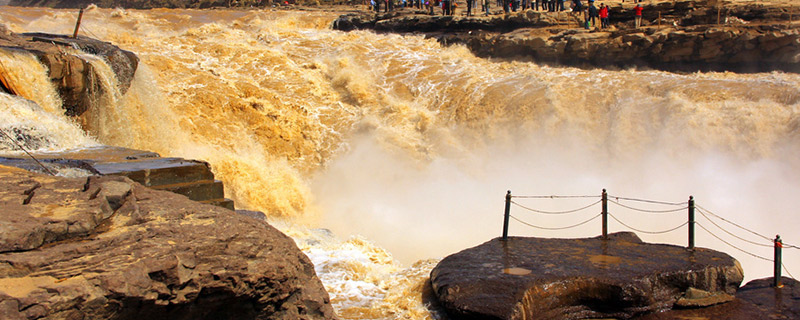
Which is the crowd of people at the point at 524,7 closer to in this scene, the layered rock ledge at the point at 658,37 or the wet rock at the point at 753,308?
the layered rock ledge at the point at 658,37

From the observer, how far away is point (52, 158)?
25.3 ft

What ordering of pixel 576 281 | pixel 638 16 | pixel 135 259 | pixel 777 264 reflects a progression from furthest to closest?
1. pixel 638 16
2. pixel 777 264
3. pixel 576 281
4. pixel 135 259

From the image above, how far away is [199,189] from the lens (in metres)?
8.02

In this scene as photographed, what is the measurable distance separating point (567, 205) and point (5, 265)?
10.4m

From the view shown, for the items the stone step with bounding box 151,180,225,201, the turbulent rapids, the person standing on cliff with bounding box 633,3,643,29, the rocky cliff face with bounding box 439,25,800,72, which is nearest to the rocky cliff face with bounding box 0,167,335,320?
the stone step with bounding box 151,180,225,201

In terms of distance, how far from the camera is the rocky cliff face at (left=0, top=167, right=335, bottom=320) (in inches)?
138

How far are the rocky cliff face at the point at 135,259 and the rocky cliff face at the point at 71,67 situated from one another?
5.84 metres

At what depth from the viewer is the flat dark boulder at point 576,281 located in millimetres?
6434

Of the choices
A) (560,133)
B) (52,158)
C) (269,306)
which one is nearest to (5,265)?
(269,306)

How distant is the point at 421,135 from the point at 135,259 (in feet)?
38.5

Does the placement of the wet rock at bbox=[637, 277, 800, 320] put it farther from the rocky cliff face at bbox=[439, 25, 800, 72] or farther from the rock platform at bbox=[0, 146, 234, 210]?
the rocky cliff face at bbox=[439, 25, 800, 72]

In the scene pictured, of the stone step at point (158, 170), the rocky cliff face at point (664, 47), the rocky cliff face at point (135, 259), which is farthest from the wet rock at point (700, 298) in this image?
the rocky cliff face at point (664, 47)

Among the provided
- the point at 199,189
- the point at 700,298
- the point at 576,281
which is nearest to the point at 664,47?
the point at 700,298

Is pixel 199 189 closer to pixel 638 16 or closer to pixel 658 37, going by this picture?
pixel 658 37
